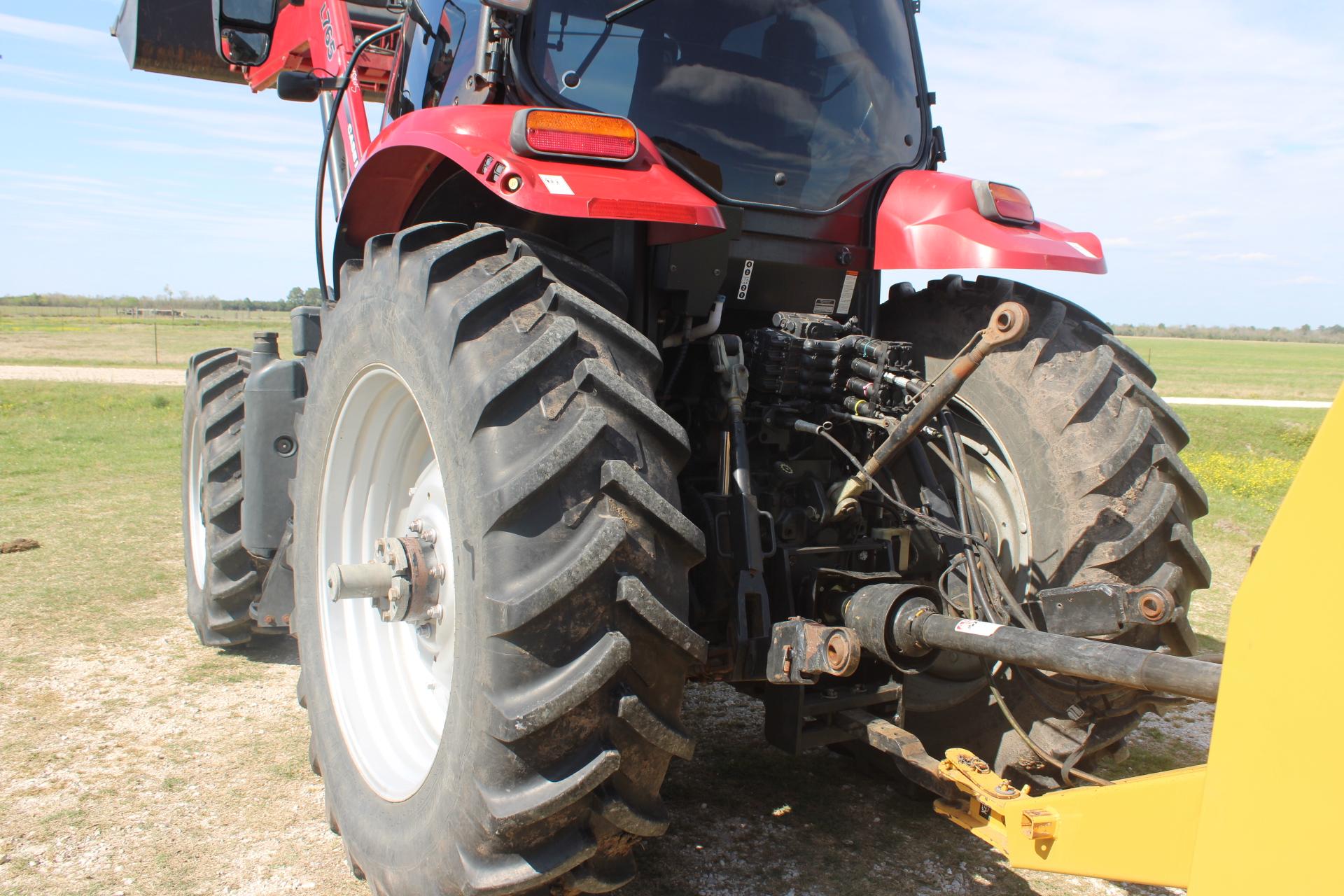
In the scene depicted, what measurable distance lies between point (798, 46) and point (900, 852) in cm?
248

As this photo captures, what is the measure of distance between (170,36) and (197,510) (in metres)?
2.78

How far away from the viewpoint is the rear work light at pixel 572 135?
231 centimetres

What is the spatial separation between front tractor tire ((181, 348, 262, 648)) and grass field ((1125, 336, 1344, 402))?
10018 mm

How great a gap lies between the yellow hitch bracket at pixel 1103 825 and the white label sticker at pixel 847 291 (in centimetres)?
149

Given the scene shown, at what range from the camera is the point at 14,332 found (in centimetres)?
4066

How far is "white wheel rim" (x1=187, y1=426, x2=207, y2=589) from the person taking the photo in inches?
193

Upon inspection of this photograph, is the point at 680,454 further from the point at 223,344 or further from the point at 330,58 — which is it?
the point at 223,344

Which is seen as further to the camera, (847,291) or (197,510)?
(197,510)

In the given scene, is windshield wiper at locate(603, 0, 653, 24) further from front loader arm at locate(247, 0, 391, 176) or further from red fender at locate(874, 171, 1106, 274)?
front loader arm at locate(247, 0, 391, 176)

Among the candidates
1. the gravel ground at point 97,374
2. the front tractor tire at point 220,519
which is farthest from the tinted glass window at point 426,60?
the gravel ground at point 97,374

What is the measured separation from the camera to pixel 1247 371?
120 ft

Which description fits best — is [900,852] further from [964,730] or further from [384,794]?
[384,794]

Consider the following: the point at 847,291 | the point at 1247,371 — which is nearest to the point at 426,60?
the point at 847,291

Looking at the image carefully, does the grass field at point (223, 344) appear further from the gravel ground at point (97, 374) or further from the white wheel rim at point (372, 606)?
the white wheel rim at point (372, 606)
